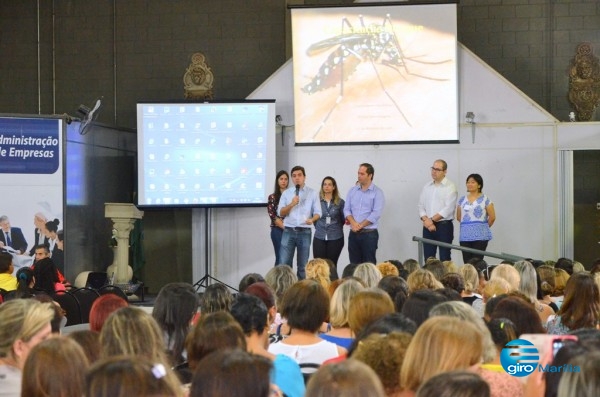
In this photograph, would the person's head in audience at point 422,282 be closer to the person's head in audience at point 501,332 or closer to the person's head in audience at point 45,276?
the person's head in audience at point 501,332

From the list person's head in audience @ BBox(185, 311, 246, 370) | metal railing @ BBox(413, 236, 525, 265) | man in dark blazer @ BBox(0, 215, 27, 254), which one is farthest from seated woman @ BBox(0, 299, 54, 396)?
metal railing @ BBox(413, 236, 525, 265)

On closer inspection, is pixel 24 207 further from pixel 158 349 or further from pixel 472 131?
pixel 158 349

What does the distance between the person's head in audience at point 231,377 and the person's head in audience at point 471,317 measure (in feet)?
4.41

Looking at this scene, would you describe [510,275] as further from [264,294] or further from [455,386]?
[455,386]

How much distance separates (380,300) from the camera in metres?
4.52

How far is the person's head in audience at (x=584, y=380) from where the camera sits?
2338 millimetres

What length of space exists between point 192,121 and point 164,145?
409 millimetres

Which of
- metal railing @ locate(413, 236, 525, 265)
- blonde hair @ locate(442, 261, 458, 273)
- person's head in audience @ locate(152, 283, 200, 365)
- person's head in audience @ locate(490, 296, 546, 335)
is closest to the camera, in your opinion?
person's head in audience @ locate(490, 296, 546, 335)

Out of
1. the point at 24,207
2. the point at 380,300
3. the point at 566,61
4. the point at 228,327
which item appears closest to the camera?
the point at 228,327

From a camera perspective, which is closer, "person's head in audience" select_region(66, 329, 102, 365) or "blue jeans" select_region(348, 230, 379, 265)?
"person's head in audience" select_region(66, 329, 102, 365)

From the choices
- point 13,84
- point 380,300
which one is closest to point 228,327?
point 380,300

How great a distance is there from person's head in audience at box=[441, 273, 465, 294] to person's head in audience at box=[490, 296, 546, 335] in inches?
90.9

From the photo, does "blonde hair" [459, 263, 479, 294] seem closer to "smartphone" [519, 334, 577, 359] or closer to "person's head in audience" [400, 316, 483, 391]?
"smartphone" [519, 334, 577, 359]

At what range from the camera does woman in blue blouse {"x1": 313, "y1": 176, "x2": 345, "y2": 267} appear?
10859 mm
